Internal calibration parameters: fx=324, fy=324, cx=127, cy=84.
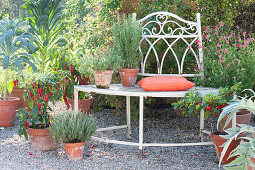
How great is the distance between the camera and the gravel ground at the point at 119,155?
112 inches

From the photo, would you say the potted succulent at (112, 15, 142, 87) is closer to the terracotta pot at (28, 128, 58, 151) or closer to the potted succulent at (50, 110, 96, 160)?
the potted succulent at (50, 110, 96, 160)

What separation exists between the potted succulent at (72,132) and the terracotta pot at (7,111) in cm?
132

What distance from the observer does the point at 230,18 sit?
4.49 meters

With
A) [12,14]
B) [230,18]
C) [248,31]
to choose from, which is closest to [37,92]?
[230,18]

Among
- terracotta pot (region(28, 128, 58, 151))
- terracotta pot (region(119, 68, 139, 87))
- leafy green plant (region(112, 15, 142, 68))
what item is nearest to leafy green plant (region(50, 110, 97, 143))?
terracotta pot (region(28, 128, 58, 151))

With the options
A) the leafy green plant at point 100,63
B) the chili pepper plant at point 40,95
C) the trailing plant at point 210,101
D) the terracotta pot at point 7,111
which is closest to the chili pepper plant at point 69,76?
the terracotta pot at point 7,111

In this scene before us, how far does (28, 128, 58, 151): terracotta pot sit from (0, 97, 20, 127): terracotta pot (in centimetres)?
108

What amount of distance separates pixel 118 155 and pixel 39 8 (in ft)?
10.3

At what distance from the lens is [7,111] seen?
13.4 feet

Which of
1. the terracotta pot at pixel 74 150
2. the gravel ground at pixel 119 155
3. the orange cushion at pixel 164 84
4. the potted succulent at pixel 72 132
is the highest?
the orange cushion at pixel 164 84

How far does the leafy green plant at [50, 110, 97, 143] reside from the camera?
2.92 m

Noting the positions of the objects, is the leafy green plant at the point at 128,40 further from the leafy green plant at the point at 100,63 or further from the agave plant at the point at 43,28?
the agave plant at the point at 43,28

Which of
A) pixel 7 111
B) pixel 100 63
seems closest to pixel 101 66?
pixel 100 63

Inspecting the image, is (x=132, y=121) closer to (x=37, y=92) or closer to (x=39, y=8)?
(x=37, y=92)
